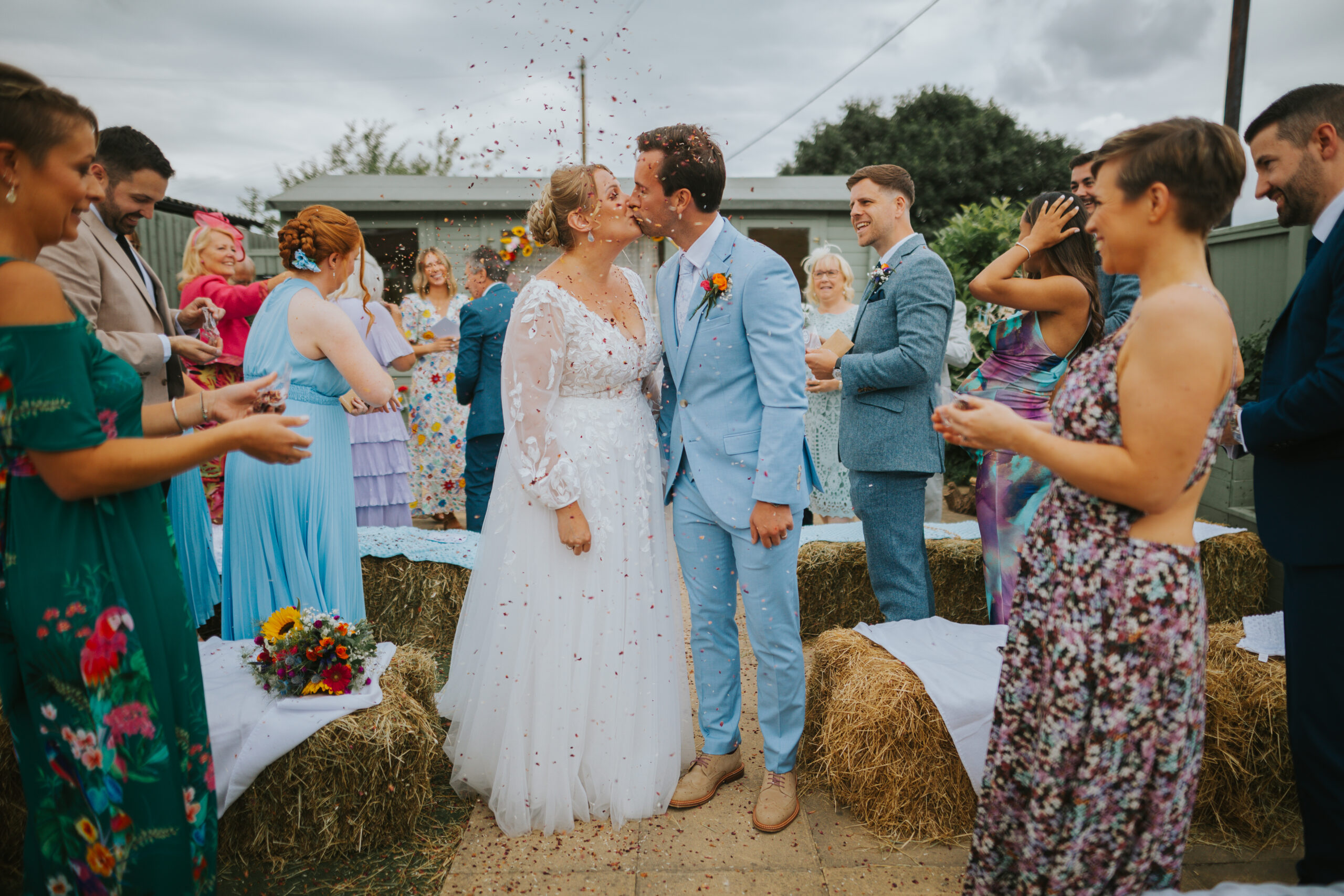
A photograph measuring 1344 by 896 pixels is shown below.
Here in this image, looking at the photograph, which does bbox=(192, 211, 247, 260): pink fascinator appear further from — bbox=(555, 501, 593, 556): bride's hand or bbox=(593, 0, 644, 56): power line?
bbox=(555, 501, 593, 556): bride's hand

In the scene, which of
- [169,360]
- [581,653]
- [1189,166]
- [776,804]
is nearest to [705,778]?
[776,804]

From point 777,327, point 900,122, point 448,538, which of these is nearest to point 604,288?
point 777,327

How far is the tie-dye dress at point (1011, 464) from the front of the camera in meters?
3.06

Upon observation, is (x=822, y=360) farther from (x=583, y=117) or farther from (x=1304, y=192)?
(x=1304, y=192)

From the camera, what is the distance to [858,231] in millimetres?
3736

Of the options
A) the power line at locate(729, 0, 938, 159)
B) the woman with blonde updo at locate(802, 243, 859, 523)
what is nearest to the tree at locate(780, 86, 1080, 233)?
the power line at locate(729, 0, 938, 159)

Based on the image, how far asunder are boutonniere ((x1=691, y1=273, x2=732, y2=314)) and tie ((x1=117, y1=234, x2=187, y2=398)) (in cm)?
200

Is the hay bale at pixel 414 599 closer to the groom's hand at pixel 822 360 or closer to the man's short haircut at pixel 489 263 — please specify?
the groom's hand at pixel 822 360

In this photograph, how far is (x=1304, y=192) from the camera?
2150 mm

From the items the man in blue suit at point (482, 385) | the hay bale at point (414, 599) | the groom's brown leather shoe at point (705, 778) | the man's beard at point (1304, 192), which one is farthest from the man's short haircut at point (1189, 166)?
the man in blue suit at point (482, 385)

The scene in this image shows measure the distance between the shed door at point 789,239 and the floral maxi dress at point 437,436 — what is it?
6072mm

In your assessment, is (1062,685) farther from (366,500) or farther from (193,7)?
(193,7)

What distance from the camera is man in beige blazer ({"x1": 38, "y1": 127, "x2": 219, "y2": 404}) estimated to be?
266cm

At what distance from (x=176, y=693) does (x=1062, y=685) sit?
1941 millimetres
